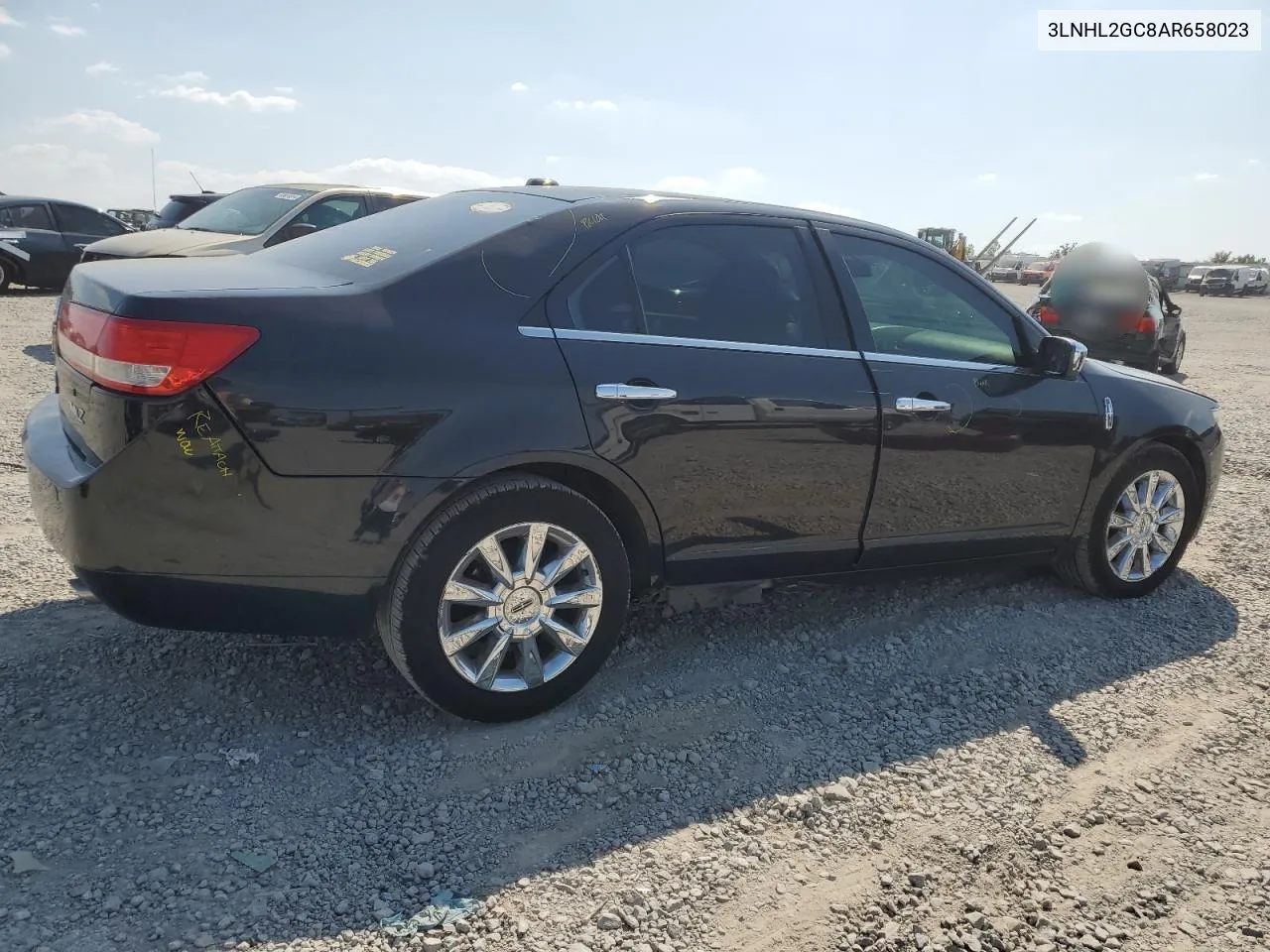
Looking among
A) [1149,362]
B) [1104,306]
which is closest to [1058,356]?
[1104,306]

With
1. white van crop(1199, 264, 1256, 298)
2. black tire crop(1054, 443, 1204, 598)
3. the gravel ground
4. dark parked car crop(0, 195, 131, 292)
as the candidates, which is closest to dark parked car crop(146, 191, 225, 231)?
dark parked car crop(0, 195, 131, 292)

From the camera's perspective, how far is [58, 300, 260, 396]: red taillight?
2602 millimetres

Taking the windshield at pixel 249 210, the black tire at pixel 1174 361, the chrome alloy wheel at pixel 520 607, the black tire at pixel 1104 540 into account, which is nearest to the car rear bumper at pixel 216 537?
the chrome alloy wheel at pixel 520 607

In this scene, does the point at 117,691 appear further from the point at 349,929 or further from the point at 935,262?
the point at 935,262

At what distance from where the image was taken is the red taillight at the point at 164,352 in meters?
2.60

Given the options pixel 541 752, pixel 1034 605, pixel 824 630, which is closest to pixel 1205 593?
pixel 1034 605

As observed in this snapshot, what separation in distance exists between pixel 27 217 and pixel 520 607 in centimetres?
1475

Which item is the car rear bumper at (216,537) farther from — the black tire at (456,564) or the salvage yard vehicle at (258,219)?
the salvage yard vehicle at (258,219)

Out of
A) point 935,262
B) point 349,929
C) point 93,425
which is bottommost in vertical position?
point 349,929

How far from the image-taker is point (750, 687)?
3.60 m

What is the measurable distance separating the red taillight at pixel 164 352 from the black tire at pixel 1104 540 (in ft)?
11.9

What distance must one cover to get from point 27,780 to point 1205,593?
493cm

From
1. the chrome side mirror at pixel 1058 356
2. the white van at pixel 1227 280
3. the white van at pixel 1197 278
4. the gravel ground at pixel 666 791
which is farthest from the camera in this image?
the white van at pixel 1197 278

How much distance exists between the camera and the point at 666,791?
294 centimetres
